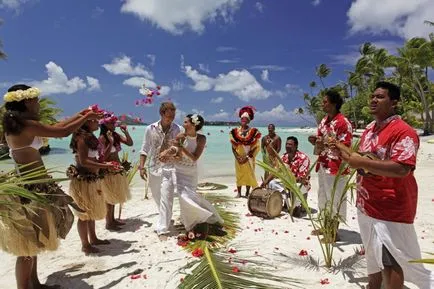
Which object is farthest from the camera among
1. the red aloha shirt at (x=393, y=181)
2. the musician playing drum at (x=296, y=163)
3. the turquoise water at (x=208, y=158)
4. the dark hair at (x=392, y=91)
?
the turquoise water at (x=208, y=158)

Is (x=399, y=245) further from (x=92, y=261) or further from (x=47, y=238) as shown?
(x=92, y=261)

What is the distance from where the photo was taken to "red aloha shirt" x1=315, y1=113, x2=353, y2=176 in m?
4.89

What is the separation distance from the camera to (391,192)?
9.74 feet

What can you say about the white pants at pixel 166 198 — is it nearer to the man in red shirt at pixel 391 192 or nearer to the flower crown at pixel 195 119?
the flower crown at pixel 195 119

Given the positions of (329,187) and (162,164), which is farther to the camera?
(162,164)

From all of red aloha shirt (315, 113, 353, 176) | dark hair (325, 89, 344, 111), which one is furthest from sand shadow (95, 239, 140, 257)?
dark hair (325, 89, 344, 111)

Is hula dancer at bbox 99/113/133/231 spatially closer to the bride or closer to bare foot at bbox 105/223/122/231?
bare foot at bbox 105/223/122/231

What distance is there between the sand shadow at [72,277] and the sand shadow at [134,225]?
1.62m

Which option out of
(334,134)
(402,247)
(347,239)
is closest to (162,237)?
(347,239)

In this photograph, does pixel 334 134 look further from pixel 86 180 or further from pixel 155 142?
pixel 86 180

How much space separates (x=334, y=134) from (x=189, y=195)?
2310mm

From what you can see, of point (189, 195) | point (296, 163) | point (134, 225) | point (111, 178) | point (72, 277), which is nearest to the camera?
point (72, 277)

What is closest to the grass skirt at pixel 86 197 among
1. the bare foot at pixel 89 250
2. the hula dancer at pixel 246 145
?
the bare foot at pixel 89 250

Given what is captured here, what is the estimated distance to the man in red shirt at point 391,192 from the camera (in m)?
2.78
